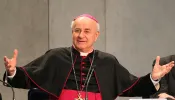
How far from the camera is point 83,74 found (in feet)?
10.5

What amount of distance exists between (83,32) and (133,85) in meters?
0.63

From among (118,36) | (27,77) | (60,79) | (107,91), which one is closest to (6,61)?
(27,77)

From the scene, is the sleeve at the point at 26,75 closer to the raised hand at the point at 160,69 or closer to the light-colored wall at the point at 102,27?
the raised hand at the point at 160,69

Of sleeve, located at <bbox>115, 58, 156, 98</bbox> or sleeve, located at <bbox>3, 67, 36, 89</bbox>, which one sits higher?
sleeve, located at <bbox>3, 67, 36, 89</bbox>

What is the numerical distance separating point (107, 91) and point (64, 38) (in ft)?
5.66

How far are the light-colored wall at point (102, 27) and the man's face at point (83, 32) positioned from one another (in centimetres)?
159

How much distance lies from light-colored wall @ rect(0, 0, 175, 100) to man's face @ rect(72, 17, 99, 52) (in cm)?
159

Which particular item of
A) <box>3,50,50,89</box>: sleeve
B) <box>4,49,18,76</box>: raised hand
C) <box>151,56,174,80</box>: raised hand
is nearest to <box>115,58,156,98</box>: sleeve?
<box>151,56,174,80</box>: raised hand

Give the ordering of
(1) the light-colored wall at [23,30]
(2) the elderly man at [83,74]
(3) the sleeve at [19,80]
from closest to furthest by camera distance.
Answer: (3) the sleeve at [19,80]
(2) the elderly man at [83,74]
(1) the light-colored wall at [23,30]

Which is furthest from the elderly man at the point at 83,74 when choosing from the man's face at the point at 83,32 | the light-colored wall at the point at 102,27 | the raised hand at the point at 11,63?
the light-colored wall at the point at 102,27

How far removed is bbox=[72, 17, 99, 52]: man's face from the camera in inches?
124

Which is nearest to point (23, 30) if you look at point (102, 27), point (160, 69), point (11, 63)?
point (102, 27)

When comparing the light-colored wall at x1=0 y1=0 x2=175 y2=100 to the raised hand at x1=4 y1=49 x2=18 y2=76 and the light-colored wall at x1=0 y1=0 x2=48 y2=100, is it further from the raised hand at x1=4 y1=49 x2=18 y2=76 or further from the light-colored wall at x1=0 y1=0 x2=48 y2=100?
the raised hand at x1=4 y1=49 x2=18 y2=76

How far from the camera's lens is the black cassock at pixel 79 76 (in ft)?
10.2
